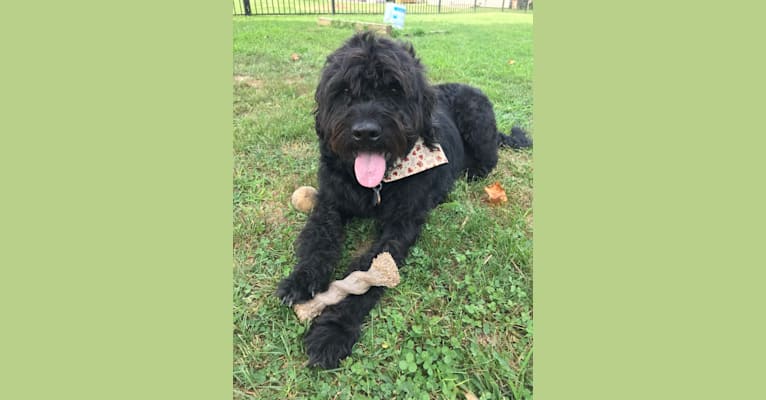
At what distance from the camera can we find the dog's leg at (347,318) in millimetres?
2574

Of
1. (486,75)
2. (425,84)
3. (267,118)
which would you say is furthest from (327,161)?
(486,75)

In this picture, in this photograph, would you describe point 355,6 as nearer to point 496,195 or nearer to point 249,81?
point 249,81

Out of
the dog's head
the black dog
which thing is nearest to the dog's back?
the black dog

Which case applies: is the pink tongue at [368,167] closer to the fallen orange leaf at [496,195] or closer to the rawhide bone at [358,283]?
the rawhide bone at [358,283]

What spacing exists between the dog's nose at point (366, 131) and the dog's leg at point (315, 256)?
2.82ft

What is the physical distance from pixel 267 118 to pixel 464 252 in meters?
3.68

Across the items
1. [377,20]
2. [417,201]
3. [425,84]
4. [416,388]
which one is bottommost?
[416,388]

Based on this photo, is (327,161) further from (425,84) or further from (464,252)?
(464,252)

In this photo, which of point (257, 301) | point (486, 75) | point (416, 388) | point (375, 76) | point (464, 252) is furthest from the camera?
point (486, 75)

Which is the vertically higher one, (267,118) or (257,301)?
(267,118)

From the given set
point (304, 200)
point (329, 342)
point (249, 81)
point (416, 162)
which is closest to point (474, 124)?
point (416, 162)

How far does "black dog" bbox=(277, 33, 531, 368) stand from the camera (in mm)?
3031

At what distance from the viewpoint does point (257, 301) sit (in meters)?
3.02

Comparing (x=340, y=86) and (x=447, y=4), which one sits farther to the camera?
(x=447, y=4)
